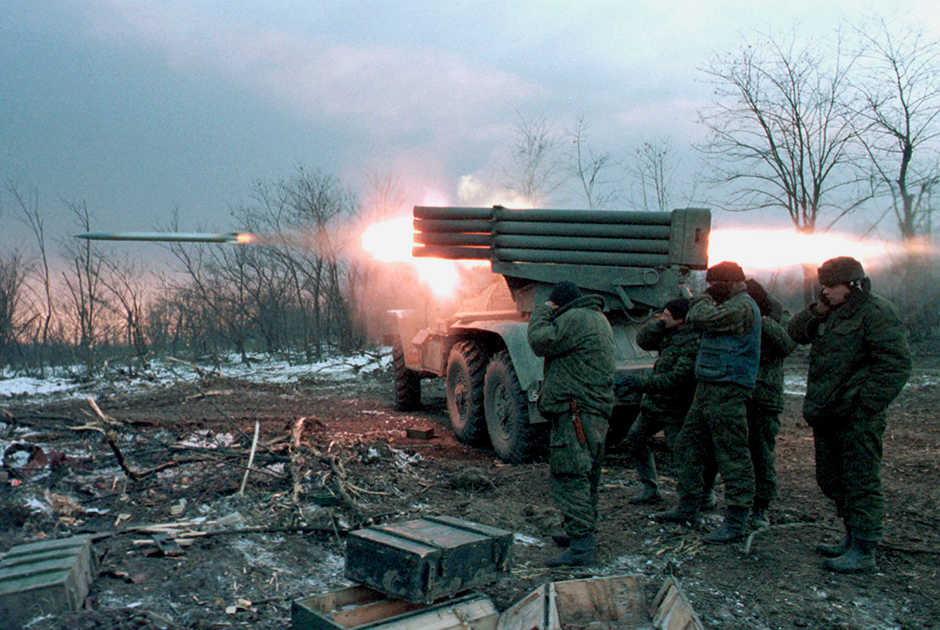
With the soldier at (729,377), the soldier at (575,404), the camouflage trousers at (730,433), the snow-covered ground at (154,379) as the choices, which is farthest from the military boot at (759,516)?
the snow-covered ground at (154,379)

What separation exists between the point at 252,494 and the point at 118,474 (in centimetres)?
141

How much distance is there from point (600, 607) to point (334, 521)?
7.47 ft

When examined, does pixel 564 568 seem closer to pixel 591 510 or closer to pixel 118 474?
pixel 591 510

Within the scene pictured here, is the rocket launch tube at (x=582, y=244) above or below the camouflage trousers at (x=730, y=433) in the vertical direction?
above

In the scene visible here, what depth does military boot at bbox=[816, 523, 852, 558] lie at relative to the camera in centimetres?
443

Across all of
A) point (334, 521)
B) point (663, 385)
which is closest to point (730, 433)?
point (663, 385)

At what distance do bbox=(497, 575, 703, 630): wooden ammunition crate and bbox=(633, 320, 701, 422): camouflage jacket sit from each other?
218 cm

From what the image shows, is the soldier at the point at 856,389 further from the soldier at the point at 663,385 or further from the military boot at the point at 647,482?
the military boot at the point at 647,482

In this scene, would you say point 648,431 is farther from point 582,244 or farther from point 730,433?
point 582,244

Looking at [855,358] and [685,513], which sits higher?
[855,358]

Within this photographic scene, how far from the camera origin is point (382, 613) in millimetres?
3371

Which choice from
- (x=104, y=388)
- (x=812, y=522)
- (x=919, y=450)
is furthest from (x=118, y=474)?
(x=104, y=388)

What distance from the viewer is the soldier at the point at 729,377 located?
15.6 feet

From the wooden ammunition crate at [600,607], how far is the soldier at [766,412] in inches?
77.9
